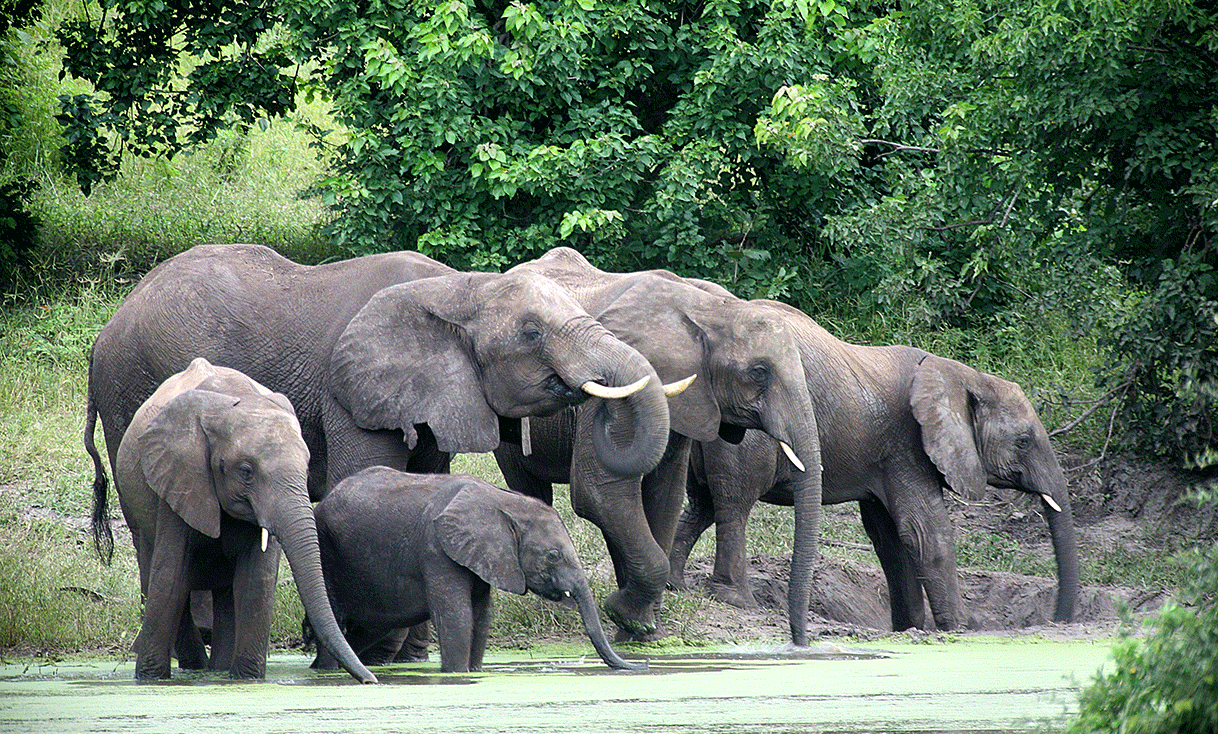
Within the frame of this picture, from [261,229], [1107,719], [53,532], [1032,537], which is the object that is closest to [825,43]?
[1032,537]

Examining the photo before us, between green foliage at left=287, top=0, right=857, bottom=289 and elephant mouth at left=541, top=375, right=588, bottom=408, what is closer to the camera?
elephant mouth at left=541, top=375, right=588, bottom=408

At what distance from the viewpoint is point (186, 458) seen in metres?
8.20

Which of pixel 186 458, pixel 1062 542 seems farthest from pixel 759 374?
pixel 186 458

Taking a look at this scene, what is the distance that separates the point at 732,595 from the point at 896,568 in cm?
131

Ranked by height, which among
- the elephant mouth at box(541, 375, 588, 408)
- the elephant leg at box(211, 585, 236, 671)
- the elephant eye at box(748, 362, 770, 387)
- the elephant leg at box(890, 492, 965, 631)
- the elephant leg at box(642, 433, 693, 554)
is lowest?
the elephant leg at box(211, 585, 236, 671)

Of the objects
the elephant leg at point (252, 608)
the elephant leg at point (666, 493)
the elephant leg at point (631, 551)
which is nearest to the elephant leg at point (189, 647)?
the elephant leg at point (252, 608)

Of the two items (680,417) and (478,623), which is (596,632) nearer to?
(478,623)

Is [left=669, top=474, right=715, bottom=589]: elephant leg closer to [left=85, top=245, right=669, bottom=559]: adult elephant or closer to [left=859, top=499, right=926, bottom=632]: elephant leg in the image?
[left=859, top=499, right=926, bottom=632]: elephant leg

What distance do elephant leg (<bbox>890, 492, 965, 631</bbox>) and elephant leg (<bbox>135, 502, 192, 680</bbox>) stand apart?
5258mm

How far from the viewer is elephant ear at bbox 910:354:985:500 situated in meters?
11.2

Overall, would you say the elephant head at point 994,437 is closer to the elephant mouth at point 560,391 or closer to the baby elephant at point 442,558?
the elephant mouth at point 560,391

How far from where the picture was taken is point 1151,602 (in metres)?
11.6

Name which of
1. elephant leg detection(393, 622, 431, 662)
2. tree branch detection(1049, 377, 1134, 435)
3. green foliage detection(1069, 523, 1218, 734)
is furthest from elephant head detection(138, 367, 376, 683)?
tree branch detection(1049, 377, 1134, 435)

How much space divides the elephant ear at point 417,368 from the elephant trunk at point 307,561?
1577mm
